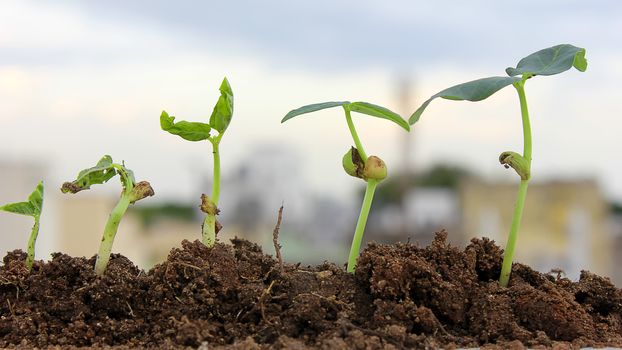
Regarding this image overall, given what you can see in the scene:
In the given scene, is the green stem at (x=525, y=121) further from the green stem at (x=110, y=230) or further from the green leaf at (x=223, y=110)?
the green stem at (x=110, y=230)

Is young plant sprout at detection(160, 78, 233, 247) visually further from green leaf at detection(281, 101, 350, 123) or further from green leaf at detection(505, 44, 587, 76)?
green leaf at detection(505, 44, 587, 76)

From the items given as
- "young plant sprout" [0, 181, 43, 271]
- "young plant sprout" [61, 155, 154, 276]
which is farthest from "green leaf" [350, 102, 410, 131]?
"young plant sprout" [0, 181, 43, 271]

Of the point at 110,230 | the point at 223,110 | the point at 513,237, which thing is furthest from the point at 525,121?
the point at 110,230

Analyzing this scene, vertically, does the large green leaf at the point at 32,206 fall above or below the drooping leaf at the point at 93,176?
below

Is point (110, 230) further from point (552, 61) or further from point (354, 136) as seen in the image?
point (552, 61)

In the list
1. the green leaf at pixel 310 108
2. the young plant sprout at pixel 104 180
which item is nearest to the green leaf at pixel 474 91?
the green leaf at pixel 310 108

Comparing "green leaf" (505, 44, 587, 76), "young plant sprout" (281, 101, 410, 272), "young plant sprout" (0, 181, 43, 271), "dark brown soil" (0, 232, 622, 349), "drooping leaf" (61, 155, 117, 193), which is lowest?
"dark brown soil" (0, 232, 622, 349)

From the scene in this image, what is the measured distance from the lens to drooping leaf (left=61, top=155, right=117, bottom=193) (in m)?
0.96

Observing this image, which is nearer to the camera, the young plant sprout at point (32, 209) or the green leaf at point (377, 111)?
the green leaf at point (377, 111)

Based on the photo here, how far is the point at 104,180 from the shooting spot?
100cm

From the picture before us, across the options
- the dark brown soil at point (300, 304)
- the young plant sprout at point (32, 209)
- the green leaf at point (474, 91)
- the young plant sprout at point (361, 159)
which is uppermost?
the green leaf at point (474, 91)

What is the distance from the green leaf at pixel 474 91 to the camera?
87cm

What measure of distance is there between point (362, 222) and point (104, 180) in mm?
386

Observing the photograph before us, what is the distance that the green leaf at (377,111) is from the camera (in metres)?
0.88
